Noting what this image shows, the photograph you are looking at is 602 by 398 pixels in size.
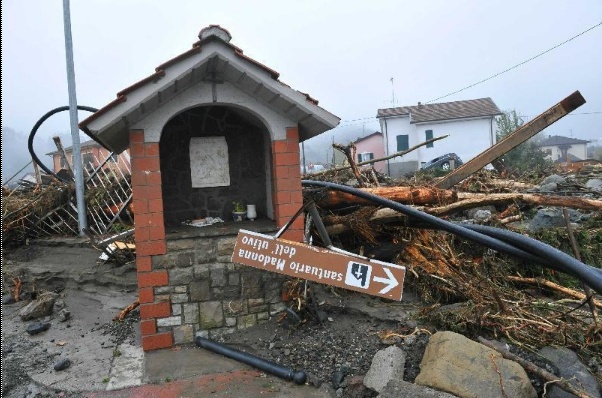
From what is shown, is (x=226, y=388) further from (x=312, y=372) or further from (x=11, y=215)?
(x=11, y=215)

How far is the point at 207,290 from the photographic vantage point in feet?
18.8

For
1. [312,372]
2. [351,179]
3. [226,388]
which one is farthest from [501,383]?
[351,179]

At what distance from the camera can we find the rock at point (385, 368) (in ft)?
13.8

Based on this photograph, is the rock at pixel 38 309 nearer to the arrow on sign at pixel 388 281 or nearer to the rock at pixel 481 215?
the arrow on sign at pixel 388 281

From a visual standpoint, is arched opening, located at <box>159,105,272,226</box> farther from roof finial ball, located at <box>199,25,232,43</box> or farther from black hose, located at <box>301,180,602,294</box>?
black hose, located at <box>301,180,602,294</box>

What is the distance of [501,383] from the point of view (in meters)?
3.77

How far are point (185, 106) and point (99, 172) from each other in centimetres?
621

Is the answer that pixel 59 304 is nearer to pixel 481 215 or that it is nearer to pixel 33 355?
pixel 33 355

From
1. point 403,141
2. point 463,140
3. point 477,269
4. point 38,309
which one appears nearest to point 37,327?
point 38,309

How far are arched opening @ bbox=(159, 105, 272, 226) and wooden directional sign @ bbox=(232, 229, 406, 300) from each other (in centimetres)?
298

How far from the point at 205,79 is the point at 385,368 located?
13.5 feet

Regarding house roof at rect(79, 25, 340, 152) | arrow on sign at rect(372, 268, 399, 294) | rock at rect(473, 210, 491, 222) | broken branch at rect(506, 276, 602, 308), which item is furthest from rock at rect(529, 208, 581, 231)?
arrow on sign at rect(372, 268, 399, 294)

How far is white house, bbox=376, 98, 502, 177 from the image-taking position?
3422cm

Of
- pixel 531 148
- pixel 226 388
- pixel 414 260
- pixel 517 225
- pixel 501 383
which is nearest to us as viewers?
pixel 501 383
